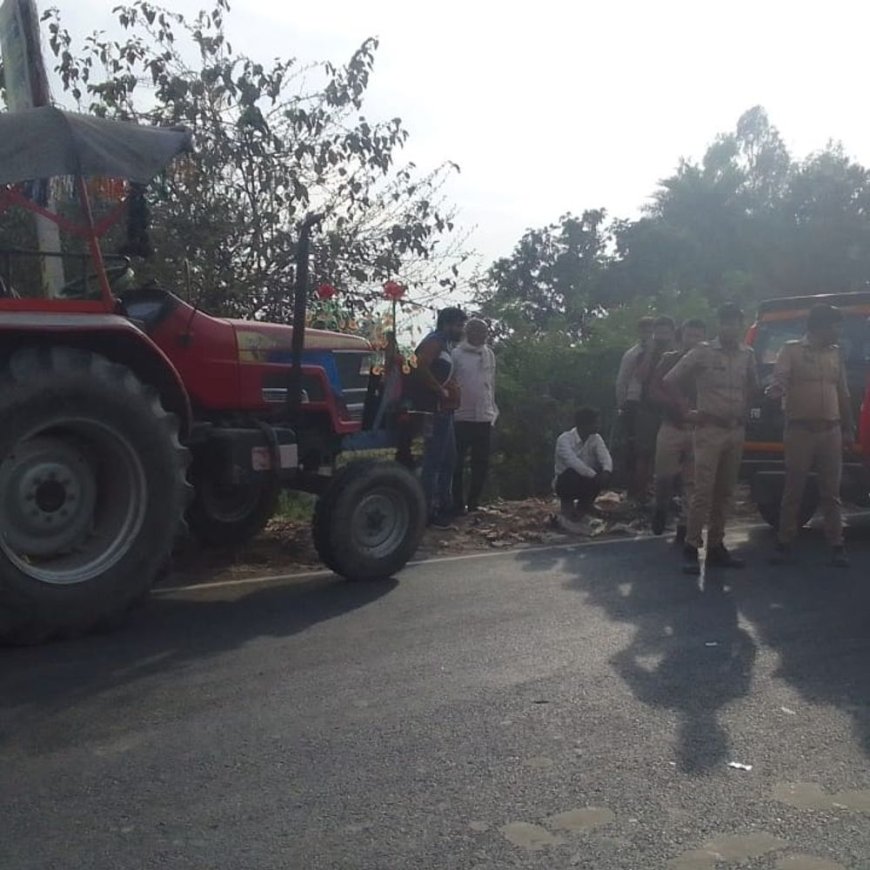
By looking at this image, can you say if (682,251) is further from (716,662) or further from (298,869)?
(298,869)

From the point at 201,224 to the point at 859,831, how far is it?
336 inches

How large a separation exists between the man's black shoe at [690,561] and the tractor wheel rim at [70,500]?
376 cm

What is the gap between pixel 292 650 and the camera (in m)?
6.06

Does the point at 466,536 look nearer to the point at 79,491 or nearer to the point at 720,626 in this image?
the point at 720,626

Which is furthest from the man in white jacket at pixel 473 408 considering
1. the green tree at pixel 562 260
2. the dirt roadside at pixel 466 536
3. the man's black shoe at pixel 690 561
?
the green tree at pixel 562 260

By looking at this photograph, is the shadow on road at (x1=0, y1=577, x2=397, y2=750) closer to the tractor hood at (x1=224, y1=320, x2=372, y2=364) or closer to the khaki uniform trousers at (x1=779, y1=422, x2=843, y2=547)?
the tractor hood at (x1=224, y1=320, x2=372, y2=364)

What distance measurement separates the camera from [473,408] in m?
10.7

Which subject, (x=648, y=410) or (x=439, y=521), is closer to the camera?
(x=439, y=521)

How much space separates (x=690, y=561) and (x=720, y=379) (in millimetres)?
1279

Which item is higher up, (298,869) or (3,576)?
(3,576)

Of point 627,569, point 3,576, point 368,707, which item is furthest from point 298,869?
point 627,569

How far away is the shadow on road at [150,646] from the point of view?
5008mm

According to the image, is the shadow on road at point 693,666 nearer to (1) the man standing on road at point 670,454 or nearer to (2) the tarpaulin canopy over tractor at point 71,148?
(1) the man standing on road at point 670,454

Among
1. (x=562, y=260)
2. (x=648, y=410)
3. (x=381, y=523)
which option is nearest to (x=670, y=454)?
(x=648, y=410)
